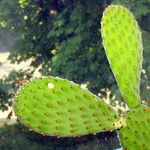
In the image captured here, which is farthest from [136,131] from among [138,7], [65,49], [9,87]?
[9,87]

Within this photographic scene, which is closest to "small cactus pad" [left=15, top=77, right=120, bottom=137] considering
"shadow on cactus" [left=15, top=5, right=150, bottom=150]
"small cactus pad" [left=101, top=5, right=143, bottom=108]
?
"shadow on cactus" [left=15, top=5, right=150, bottom=150]

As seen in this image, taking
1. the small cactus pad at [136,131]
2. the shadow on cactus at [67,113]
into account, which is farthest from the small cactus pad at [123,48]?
the shadow on cactus at [67,113]

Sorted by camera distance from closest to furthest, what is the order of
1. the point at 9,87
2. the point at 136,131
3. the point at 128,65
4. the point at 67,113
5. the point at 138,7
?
the point at 67,113, the point at 136,131, the point at 128,65, the point at 138,7, the point at 9,87

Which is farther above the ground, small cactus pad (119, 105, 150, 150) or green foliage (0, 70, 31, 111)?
small cactus pad (119, 105, 150, 150)

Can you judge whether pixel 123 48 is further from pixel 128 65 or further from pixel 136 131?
pixel 136 131

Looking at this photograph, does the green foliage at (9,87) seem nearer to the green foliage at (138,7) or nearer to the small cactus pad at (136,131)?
the green foliage at (138,7)

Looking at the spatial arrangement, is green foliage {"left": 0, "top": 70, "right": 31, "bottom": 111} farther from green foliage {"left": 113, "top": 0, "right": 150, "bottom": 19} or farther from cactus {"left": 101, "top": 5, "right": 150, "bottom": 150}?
cactus {"left": 101, "top": 5, "right": 150, "bottom": 150}

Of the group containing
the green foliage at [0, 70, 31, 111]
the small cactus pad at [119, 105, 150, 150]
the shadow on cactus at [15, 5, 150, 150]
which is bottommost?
the green foliage at [0, 70, 31, 111]
